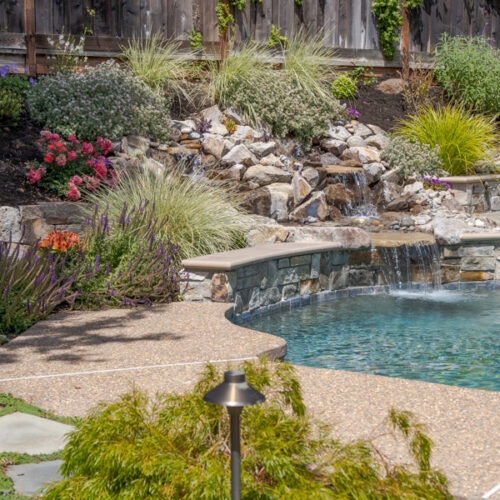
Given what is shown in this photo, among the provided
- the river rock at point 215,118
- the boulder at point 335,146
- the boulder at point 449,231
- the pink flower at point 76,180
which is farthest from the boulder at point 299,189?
the pink flower at point 76,180

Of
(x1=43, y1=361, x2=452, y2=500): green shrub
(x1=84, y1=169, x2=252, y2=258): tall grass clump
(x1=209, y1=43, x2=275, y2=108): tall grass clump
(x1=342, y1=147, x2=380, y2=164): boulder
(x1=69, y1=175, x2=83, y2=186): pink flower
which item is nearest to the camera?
(x1=43, y1=361, x2=452, y2=500): green shrub

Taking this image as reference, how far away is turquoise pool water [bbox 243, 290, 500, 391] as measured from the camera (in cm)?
559

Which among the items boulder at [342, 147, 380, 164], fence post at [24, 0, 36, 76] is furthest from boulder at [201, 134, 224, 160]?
fence post at [24, 0, 36, 76]

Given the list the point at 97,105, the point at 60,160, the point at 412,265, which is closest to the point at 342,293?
the point at 412,265

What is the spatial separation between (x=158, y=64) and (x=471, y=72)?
5446mm

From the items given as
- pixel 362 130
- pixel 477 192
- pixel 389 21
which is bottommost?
pixel 477 192

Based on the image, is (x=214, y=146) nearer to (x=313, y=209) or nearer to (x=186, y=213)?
(x=313, y=209)

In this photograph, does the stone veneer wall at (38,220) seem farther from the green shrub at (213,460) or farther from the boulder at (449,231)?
the green shrub at (213,460)

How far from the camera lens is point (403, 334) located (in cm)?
658

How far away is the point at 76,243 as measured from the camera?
6750 millimetres

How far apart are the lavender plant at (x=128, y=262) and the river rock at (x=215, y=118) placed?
3.55 m

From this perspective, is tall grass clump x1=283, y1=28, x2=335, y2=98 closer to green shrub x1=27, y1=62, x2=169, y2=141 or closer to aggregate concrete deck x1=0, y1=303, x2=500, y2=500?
green shrub x1=27, y1=62, x2=169, y2=141

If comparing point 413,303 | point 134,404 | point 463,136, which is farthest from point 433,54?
point 134,404

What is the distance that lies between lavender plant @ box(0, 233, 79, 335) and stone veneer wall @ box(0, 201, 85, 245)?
131 centimetres
